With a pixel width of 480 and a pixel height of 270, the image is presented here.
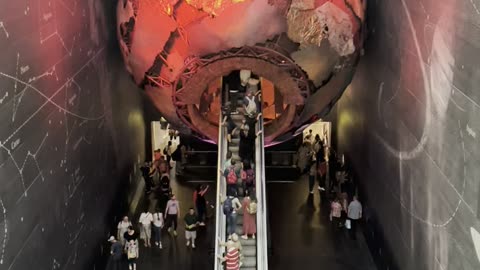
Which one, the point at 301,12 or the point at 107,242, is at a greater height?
the point at 301,12

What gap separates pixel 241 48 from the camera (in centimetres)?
1314

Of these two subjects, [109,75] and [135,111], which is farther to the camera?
[135,111]

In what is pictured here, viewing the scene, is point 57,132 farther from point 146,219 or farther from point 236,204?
point 146,219

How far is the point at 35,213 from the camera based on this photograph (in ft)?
30.3

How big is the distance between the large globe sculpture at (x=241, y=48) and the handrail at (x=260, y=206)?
1.27 metres

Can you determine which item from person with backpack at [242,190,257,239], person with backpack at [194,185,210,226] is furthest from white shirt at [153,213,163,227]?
person with backpack at [242,190,257,239]

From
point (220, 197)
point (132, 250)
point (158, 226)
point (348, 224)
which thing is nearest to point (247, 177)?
point (220, 197)

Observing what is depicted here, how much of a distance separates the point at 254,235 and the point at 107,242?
166 inches

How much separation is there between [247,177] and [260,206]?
0.69m

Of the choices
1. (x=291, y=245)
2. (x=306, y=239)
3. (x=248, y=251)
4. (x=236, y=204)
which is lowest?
(x=248, y=251)

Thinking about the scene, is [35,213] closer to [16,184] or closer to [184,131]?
[16,184]

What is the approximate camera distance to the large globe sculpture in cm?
1290

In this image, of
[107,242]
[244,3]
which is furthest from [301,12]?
[107,242]

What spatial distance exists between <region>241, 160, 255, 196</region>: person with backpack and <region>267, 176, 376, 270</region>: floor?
88.2 inches
